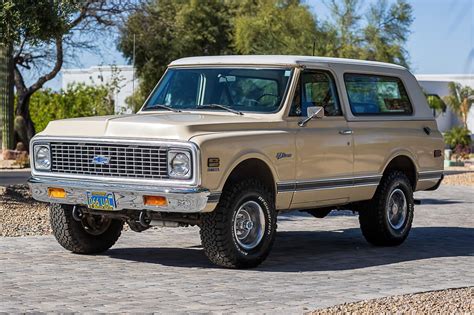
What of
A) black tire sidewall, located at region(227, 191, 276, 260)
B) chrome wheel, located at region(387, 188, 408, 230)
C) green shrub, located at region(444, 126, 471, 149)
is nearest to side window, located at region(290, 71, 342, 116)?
black tire sidewall, located at region(227, 191, 276, 260)

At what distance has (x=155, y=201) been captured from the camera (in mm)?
9570

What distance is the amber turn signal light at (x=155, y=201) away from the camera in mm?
9523

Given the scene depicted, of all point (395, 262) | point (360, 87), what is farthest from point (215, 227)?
point (360, 87)

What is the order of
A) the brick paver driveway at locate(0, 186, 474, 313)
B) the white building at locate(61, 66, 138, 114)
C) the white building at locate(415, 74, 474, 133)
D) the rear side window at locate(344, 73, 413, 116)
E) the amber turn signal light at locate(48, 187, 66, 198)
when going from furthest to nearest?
the white building at locate(415, 74, 474, 133)
the white building at locate(61, 66, 138, 114)
the rear side window at locate(344, 73, 413, 116)
the amber turn signal light at locate(48, 187, 66, 198)
the brick paver driveway at locate(0, 186, 474, 313)

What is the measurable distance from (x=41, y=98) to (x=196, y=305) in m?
27.6

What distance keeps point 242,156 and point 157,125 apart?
0.85 m

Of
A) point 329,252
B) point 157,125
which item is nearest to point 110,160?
point 157,125

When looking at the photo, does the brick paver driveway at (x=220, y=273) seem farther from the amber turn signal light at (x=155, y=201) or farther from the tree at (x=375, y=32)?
the tree at (x=375, y=32)

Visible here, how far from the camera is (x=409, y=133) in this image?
12438 millimetres

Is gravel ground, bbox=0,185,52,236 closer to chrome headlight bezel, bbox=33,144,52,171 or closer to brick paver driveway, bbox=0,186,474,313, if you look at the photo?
brick paver driveway, bbox=0,186,474,313

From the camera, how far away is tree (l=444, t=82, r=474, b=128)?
51.3 meters

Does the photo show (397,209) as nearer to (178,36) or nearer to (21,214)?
(21,214)

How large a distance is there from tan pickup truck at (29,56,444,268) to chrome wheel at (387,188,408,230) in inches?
0.6

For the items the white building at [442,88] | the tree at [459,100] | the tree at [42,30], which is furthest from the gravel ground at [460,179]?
the white building at [442,88]
